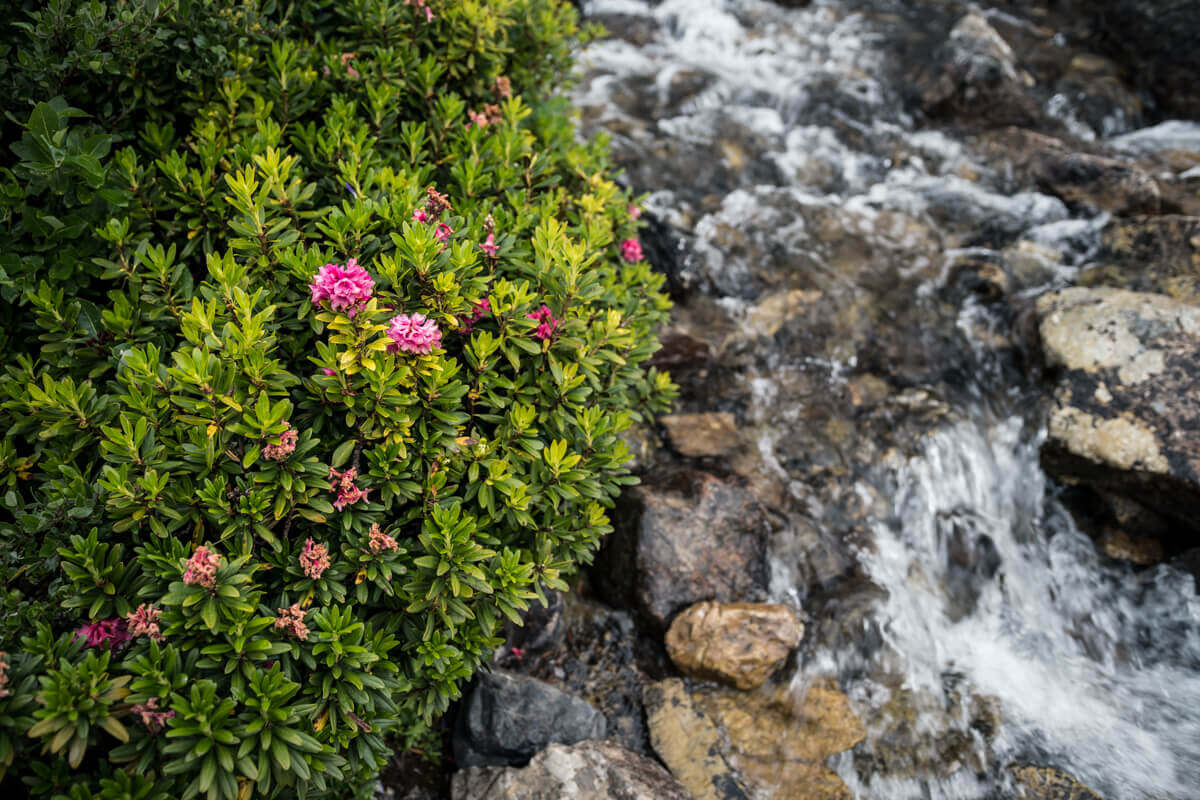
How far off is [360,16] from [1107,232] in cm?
751

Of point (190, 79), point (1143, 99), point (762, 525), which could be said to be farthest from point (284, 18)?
point (1143, 99)

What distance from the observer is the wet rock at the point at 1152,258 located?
6.13 metres

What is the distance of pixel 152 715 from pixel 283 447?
0.98 metres

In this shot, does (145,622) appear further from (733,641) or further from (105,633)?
(733,641)

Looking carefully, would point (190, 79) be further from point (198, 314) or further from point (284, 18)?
point (198, 314)

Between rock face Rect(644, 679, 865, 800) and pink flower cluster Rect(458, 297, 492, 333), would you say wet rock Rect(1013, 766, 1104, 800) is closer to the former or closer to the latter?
rock face Rect(644, 679, 865, 800)

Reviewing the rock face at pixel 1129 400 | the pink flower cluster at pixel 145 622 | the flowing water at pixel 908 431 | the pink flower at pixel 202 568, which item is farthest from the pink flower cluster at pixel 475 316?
the rock face at pixel 1129 400

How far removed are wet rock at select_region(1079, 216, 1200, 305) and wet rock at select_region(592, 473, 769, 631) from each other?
4676 mm

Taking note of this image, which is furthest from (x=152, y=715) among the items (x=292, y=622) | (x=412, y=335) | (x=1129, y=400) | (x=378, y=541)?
(x=1129, y=400)

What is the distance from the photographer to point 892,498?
214 inches

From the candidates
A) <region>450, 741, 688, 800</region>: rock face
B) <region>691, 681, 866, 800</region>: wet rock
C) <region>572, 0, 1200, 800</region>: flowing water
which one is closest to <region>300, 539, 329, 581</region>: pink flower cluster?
<region>450, 741, 688, 800</region>: rock face

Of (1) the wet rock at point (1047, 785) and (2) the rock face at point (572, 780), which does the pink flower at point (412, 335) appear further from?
(1) the wet rock at point (1047, 785)

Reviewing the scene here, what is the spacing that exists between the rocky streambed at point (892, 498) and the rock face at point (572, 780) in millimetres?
15

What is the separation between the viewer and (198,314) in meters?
2.50
